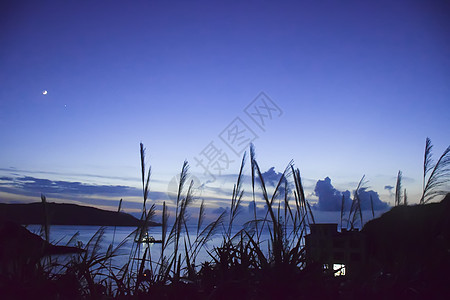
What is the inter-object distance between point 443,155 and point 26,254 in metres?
3.80

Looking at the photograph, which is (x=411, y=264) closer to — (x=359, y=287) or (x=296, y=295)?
(x=359, y=287)

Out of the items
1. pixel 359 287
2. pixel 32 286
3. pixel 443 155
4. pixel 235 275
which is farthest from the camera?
pixel 443 155

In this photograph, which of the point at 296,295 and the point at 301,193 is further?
the point at 301,193

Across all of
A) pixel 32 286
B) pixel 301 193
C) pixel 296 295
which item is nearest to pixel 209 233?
pixel 301 193

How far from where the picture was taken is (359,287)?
1926mm

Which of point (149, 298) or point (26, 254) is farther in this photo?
point (26, 254)

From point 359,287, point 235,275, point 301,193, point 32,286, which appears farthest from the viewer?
point 301,193

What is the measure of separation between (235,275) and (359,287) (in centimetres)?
86

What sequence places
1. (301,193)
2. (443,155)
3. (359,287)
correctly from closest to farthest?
(359,287)
(301,193)
(443,155)

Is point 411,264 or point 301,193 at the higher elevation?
point 301,193

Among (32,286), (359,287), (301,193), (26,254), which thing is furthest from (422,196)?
(26,254)

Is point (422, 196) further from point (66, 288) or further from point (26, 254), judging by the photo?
point (26, 254)

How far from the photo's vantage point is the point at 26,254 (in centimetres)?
287

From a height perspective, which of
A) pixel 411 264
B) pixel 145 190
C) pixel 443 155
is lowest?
pixel 411 264
